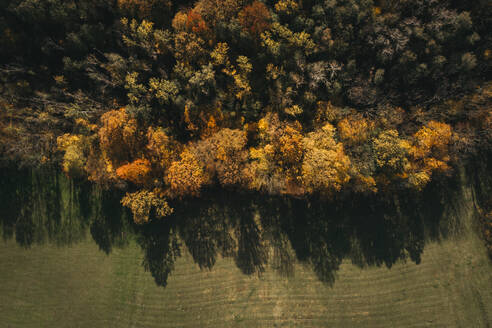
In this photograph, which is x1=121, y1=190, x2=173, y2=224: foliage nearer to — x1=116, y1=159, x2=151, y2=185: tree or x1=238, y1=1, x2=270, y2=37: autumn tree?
x1=116, y1=159, x2=151, y2=185: tree

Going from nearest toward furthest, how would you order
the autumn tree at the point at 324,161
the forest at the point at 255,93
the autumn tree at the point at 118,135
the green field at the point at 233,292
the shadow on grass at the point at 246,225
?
the autumn tree at the point at 324,161, the forest at the point at 255,93, the autumn tree at the point at 118,135, the green field at the point at 233,292, the shadow on grass at the point at 246,225

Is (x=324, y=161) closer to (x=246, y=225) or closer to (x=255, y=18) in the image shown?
(x=246, y=225)

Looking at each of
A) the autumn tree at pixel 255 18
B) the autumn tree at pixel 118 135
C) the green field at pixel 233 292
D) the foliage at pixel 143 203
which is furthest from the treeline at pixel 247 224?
the autumn tree at pixel 255 18

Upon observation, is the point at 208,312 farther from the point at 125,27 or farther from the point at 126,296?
the point at 125,27

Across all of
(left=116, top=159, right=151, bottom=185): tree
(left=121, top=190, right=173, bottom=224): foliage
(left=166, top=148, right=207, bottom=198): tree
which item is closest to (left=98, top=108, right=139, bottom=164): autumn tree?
(left=116, top=159, right=151, bottom=185): tree

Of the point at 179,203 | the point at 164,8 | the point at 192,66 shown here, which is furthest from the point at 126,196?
the point at 164,8

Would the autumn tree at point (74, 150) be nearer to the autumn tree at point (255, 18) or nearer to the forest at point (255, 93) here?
the forest at point (255, 93)
